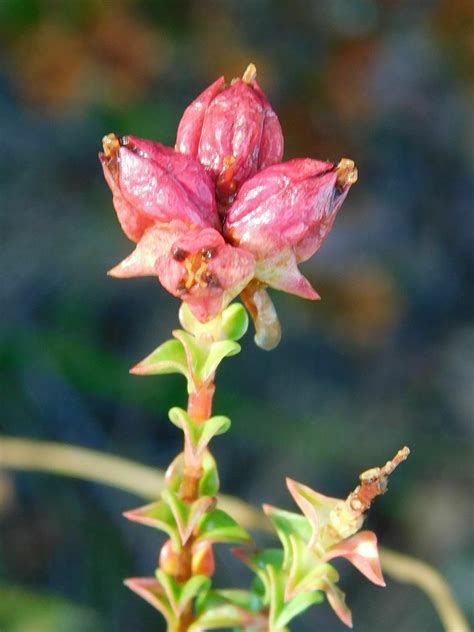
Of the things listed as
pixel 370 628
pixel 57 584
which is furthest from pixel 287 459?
pixel 57 584

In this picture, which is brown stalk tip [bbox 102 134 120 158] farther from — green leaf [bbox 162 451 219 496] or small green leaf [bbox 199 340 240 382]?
green leaf [bbox 162 451 219 496]

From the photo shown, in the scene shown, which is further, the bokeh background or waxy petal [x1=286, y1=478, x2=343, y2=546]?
the bokeh background

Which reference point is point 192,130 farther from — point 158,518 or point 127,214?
point 158,518

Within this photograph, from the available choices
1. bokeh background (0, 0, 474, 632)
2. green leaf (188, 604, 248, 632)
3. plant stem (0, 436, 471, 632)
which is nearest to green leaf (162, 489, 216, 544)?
green leaf (188, 604, 248, 632)

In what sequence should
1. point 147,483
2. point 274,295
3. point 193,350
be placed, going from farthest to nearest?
point 274,295
point 147,483
point 193,350

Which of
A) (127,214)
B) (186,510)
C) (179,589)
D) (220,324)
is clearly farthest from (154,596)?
(127,214)

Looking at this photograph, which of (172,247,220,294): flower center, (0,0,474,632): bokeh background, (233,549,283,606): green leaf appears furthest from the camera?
(0,0,474,632): bokeh background

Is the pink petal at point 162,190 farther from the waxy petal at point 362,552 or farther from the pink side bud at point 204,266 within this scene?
the waxy petal at point 362,552

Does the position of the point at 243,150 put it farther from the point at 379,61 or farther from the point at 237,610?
the point at 379,61
